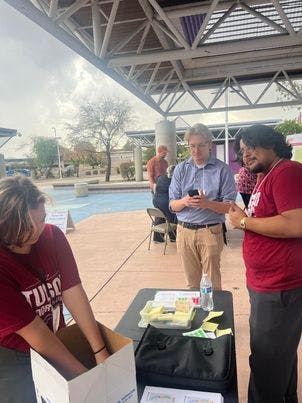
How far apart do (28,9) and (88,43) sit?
1.92 metres

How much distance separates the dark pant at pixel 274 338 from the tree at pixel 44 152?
42379 mm

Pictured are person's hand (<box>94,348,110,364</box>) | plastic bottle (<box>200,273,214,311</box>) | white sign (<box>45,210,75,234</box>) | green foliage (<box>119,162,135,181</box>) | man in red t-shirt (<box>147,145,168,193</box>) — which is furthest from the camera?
green foliage (<box>119,162,135,181</box>)

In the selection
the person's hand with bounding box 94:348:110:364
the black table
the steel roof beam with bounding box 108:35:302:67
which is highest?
the steel roof beam with bounding box 108:35:302:67

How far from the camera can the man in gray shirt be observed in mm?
2617

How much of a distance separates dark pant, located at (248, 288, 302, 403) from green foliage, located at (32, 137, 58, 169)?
4259 cm

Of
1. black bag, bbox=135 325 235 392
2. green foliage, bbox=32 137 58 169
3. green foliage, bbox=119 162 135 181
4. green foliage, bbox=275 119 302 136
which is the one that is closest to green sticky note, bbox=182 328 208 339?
black bag, bbox=135 325 235 392

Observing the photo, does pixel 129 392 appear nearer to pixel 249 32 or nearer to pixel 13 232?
pixel 13 232

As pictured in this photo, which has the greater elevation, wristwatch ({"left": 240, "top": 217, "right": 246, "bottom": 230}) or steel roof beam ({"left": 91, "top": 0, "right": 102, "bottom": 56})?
steel roof beam ({"left": 91, "top": 0, "right": 102, "bottom": 56})

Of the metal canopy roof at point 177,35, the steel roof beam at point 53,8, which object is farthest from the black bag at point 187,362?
the steel roof beam at point 53,8

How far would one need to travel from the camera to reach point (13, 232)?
1139 mm

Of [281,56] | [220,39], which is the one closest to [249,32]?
[220,39]

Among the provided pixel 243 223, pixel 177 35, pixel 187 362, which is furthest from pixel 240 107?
pixel 187 362

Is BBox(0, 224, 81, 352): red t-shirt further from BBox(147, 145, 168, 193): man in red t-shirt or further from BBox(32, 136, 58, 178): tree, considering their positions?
BBox(32, 136, 58, 178): tree

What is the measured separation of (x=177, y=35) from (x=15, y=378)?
17.4 feet
